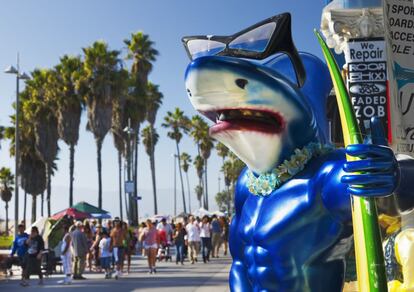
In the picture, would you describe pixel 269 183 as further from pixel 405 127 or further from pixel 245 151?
pixel 405 127

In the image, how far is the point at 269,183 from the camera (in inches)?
112

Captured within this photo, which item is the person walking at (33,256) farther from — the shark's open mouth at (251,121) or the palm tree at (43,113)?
the palm tree at (43,113)

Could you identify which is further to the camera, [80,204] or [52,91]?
[52,91]

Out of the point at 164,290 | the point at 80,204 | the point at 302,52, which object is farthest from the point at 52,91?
the point at 302,52

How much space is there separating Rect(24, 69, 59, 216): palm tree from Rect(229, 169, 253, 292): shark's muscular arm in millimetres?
28597

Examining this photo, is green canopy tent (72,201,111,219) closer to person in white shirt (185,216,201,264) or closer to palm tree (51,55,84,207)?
person in white shirt (185,216,201,264)

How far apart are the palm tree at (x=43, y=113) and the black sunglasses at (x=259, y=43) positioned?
2874cm

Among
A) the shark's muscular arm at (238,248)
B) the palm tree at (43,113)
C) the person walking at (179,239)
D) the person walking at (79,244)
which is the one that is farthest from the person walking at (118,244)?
the palm tree at (43,113)

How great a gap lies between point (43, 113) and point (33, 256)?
21.3 metres

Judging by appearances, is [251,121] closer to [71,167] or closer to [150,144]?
[71,167]

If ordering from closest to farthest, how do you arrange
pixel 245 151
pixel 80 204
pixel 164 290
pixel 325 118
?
pixel 245 151
pixel 325 118
pixel 164 290
pixel 80 204

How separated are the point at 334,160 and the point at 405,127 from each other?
764 millimetres

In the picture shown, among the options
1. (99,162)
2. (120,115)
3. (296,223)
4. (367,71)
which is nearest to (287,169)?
(296,223)

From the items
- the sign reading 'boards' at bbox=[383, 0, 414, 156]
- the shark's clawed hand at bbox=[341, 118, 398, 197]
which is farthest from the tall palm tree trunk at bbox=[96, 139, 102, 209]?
the shark's clawed hand at bbox=[341, 118, 398, 197]
